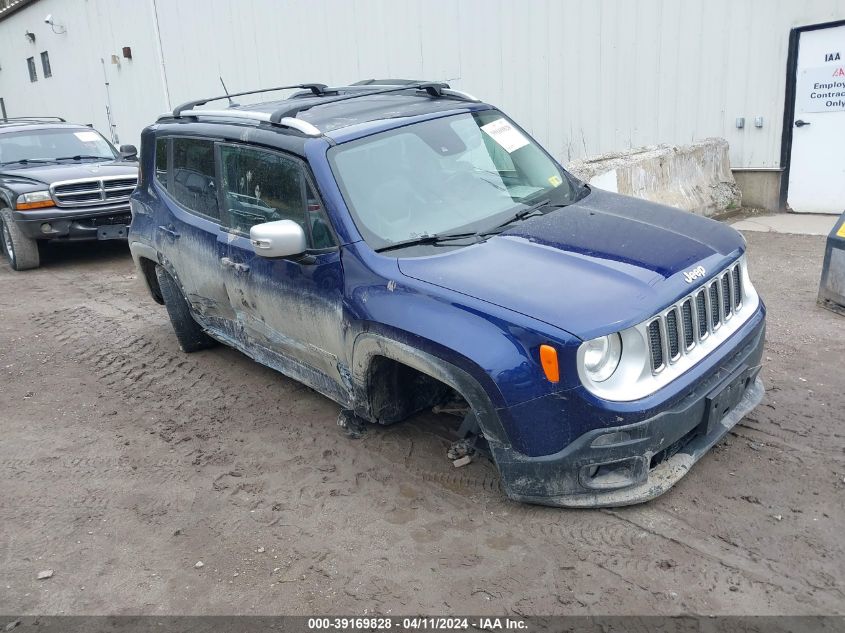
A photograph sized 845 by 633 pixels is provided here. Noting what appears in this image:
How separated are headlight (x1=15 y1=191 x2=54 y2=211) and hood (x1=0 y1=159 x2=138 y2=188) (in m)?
0.19

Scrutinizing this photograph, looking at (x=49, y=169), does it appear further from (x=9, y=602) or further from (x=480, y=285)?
(x=480, y=285)

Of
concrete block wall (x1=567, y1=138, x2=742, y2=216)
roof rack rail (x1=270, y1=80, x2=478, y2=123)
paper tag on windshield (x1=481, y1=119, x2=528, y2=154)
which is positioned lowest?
concrete block wall (x1=567, y1=138, x2=742, y2=216)

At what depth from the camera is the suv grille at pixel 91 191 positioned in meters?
9.27

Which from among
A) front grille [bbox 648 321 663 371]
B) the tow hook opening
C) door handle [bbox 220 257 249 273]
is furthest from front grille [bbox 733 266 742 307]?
door handle [bbox 220 257 249 273]

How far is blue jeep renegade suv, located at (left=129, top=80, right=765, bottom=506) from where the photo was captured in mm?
3131

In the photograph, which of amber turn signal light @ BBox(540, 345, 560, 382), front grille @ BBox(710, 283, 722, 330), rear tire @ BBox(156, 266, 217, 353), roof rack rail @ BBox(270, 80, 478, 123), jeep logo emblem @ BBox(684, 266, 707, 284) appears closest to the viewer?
amber turn signal light @ BBox(540, 345, 560, 382)

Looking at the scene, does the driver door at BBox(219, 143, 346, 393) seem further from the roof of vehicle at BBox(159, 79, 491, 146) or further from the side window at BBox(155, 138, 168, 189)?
the side window at BBox(155, 138, 168, 189)

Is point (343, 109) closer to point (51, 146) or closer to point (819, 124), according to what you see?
point (819, 124)

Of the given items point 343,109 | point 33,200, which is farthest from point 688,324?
point 33,200

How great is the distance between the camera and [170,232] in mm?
5363

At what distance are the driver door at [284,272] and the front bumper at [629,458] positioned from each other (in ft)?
4.20

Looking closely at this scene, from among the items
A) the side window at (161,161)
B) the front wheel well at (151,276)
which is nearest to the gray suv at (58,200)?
the front wheel well at (151,276)

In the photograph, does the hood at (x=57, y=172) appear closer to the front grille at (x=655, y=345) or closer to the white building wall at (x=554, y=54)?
the white building wall at (x=554, y=54)

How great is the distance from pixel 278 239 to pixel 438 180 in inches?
38.1
